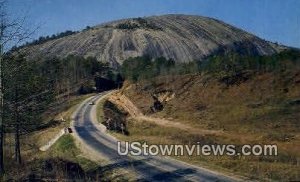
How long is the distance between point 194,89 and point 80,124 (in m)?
21.4

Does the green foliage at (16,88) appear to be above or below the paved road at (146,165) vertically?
above

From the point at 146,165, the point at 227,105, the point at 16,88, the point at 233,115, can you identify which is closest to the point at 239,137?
the point at 233,115

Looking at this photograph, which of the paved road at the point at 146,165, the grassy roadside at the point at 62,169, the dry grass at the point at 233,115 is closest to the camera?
the grassy roadside at the point at 62,169

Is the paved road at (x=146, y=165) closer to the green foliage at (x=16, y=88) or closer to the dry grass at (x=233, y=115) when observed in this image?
the dry grass at (x=233, y=115)

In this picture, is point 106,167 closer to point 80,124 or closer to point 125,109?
point 80,124

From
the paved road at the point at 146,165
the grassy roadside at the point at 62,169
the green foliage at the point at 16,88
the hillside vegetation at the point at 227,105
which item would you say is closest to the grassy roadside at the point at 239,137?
the hillside vegetation at the point at 227,105

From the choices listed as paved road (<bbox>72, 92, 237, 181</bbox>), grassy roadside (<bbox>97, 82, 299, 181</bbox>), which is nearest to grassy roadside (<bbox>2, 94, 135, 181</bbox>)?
paved road (<bbox>72, 92, 237, 181</bbox>)

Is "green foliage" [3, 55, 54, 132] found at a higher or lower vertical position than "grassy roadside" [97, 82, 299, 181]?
higher

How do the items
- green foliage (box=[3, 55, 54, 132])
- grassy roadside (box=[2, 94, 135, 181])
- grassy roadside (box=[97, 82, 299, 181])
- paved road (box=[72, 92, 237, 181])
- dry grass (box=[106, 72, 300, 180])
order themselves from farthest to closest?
dry grass (box=[106, 72, 300, 180])
grassy roadside (box=[97, 82, 299, 181])
paved road (box=[72, 92, 237, 181])
green foliage (box=[3, 55, 54, 132])
grassy roadside (box=[2, 94, 135, 181])

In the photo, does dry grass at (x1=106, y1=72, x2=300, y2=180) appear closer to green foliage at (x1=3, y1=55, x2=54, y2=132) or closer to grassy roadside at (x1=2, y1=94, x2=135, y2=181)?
grassy roadside at (x1=2, y1=94, x2=135, y2=181)

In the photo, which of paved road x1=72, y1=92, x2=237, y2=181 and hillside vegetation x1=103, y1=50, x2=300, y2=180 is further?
hillside vegetation x1=103, y1=50, x2=300, y2=180

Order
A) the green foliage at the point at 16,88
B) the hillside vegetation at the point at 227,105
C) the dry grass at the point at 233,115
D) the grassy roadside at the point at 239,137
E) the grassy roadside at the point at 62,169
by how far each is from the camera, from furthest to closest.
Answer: the hillside vegetation at the point at 227,105 → the dry grass at the point at 233,115 → the grassy roadside at the point at 239,137 → the green foliage at the point at 16,88 → the grassy roadside at the point at 62,169

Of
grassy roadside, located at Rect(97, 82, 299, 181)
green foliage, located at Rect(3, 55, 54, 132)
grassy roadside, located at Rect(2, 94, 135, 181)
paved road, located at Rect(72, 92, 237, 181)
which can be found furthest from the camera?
grassy roadside, located at Rect(97, 82, 299, 181)

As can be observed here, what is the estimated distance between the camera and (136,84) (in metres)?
108
